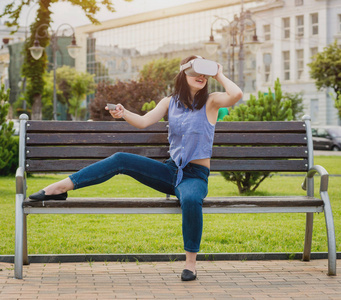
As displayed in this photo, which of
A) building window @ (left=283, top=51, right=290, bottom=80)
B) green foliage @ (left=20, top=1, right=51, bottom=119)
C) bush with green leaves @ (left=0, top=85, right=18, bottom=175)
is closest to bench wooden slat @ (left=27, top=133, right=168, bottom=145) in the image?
bush with green leaves @ (left=0, top=85, right=18, bottom=175)

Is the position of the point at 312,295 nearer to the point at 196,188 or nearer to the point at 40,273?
the point at 196,188

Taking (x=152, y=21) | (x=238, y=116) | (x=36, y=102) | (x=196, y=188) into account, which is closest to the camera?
(x=196, y=188)

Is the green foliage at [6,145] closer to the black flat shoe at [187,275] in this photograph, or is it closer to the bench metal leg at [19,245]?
the bench metal leg at [19,245]

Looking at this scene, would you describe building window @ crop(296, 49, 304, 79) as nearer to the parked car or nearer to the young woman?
the parked car

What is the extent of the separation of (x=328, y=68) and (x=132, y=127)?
4034 centimetres

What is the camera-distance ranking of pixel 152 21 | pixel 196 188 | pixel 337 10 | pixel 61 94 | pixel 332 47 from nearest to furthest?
pixel 196 188 < pixel 332 47 < pixel 337 10 < pixel 61 94 < pixel 152 21

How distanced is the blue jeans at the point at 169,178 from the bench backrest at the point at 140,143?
0.51 meters

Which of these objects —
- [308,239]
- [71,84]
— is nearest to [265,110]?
[308,239]

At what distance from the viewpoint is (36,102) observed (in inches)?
974

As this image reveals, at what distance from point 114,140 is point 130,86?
33052 millimetres

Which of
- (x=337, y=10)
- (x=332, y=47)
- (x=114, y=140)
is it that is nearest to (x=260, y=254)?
(x=114, y=140)

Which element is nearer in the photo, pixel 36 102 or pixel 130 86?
pixel 36 102

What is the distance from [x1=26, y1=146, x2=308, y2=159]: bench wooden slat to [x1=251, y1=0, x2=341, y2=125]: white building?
49.4 m

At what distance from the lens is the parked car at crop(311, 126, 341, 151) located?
3706cm
